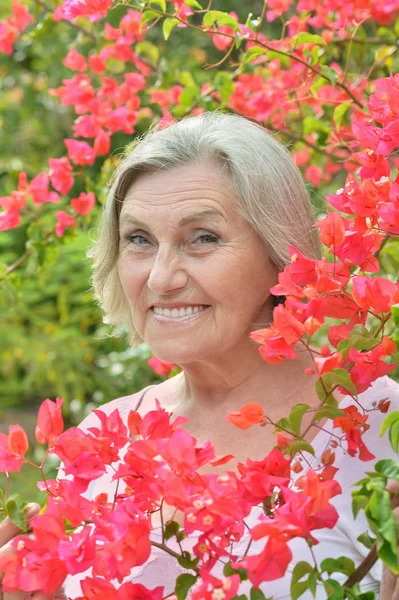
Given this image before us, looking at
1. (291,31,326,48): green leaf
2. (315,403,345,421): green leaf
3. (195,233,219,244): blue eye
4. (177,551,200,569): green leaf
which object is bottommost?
(177,551,200,569): green leaf

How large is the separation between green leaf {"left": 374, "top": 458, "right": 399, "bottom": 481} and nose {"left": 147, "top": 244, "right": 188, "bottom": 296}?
0.64m

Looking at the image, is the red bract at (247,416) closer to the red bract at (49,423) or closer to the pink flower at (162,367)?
the red bract at (49,423)

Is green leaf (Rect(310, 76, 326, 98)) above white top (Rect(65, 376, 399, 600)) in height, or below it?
above

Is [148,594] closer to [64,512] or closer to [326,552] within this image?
[64,512]

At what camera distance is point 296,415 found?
98cm

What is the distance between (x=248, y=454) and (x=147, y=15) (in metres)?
0.82

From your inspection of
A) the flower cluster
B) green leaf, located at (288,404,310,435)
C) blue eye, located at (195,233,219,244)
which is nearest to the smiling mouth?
blue eye, located at (195,233,219,244)

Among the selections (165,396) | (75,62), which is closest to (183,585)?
(165,396)

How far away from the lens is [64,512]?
1.02m

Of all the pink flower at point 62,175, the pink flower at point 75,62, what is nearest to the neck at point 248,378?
the pink flower at point 62,175

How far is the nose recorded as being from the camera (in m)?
1.43

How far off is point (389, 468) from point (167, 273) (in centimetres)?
66

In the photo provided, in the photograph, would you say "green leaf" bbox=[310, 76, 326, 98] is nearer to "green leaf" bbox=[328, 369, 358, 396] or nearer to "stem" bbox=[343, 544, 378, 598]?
"green leaf" bbox=[328, 369, 358, 396]

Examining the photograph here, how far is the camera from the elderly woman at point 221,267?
1.44m
